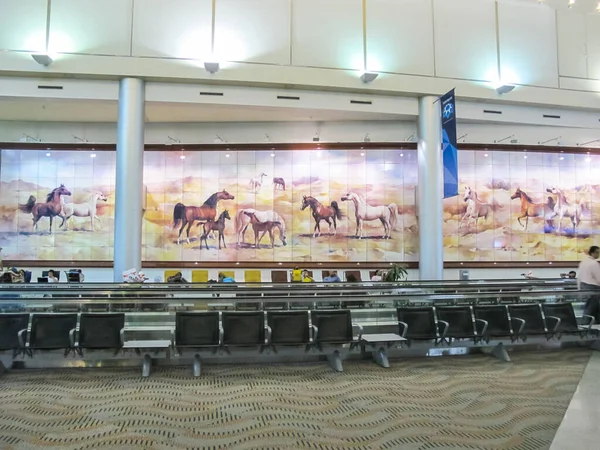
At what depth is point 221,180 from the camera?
1412 cm

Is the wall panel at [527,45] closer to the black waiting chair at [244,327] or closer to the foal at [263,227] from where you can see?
the foal at [263,227]

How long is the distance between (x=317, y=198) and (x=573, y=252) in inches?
373

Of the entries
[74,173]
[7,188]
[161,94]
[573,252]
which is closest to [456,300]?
[161,94]

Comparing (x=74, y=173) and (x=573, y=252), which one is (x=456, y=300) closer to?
(x=573, y=252)

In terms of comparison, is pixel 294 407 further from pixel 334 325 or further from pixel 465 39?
pixel 465 39

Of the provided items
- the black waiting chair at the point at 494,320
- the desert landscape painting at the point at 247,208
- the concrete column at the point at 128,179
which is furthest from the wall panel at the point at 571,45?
the concrete column at the point at 128,179

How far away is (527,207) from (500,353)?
1050 cm

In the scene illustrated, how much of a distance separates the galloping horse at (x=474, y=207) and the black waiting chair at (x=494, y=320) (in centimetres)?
877

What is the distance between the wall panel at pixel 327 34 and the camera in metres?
11.2

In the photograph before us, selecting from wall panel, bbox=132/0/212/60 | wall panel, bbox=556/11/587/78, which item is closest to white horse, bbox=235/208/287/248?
wall panel, bbox=132/0/212/60

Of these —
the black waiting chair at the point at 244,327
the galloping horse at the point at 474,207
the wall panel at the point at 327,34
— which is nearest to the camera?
the black waiting chair at the point at 244,327

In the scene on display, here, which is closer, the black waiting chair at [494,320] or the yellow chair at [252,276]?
the black waiting chair at [494,320]

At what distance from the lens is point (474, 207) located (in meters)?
14.5

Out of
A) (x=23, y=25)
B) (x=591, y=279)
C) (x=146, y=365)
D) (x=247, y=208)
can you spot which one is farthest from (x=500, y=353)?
(x=23, y=25)
